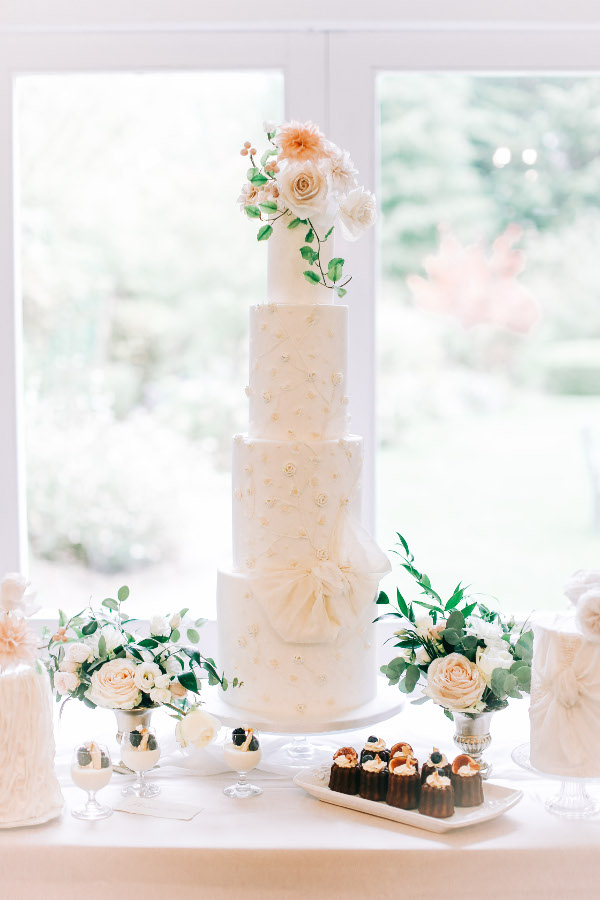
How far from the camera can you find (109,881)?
135 centimetres

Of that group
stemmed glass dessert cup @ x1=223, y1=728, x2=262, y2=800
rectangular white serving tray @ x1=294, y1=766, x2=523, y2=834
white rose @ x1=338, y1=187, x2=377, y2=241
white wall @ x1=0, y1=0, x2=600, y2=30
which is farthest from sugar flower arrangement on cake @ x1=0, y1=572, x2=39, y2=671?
white wall @ x1=0, y1=0, x2=600, y2=30

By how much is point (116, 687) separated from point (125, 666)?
0.04 meters

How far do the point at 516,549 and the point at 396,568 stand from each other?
39 centimetres

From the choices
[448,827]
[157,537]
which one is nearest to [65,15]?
[157,537]

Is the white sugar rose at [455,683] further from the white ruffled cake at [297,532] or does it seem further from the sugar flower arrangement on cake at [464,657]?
the white ruffled cake at [297,532]

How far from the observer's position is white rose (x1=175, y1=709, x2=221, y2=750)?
1509 millimetres

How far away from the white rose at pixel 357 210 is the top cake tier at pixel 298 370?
143 millimetres

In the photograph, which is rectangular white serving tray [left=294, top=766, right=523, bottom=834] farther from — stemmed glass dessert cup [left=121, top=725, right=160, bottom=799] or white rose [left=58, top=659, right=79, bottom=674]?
white rose [left=58, top=659, right=79, bottom=674]

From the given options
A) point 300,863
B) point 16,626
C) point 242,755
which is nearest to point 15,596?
point 16,626

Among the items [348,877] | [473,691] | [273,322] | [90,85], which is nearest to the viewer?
[348,877]

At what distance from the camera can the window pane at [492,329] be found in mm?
2670

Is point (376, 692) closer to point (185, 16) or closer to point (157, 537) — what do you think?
point (157, 537)

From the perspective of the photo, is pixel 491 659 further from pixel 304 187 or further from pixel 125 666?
pixel 304 187

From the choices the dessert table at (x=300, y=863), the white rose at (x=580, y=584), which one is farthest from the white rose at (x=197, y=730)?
the white rose at (x=580, y=584)
